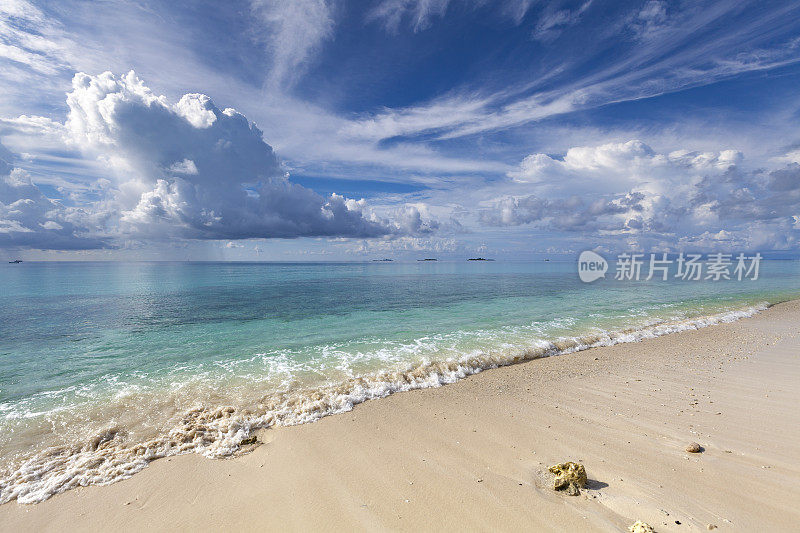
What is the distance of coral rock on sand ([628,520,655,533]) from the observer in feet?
14.6

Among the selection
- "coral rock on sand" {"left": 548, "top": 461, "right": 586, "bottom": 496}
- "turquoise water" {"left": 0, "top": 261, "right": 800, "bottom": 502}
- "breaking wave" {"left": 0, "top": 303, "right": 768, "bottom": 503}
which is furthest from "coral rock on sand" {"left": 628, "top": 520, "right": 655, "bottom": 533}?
"turquoise water" {"left": 0, "top": 261, "right": 800, "bottom": 502}

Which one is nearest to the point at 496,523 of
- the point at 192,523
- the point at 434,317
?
the point at 192,523

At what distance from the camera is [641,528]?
4.48 metres

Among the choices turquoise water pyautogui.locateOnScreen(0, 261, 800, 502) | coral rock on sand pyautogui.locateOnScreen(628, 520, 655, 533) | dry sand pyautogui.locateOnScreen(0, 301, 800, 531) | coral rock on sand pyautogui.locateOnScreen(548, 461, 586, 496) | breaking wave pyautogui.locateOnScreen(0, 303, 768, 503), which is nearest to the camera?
coral rock on sand pyautogui.locateOnScreen(628, 520, 655, 533)

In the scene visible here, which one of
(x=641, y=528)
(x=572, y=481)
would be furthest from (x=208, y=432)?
(x=641, y=528)

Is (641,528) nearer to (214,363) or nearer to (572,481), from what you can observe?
(572,481)

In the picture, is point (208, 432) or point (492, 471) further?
point (208, 432)

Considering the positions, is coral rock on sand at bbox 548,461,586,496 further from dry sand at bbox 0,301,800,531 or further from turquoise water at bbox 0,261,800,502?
turquoise water at bbox 0,261,800,502

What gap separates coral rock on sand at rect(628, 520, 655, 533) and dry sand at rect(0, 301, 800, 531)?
0.39 feet

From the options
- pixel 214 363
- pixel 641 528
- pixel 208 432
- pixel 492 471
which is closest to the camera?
pixel 641 528

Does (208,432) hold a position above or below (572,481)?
below

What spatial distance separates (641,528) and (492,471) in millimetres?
2318

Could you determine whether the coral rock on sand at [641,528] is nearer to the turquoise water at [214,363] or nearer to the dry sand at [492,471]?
the dry sand at [492,471]

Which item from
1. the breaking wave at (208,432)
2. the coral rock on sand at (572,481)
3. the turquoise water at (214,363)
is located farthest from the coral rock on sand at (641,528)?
the turquoise water at (214,363)
